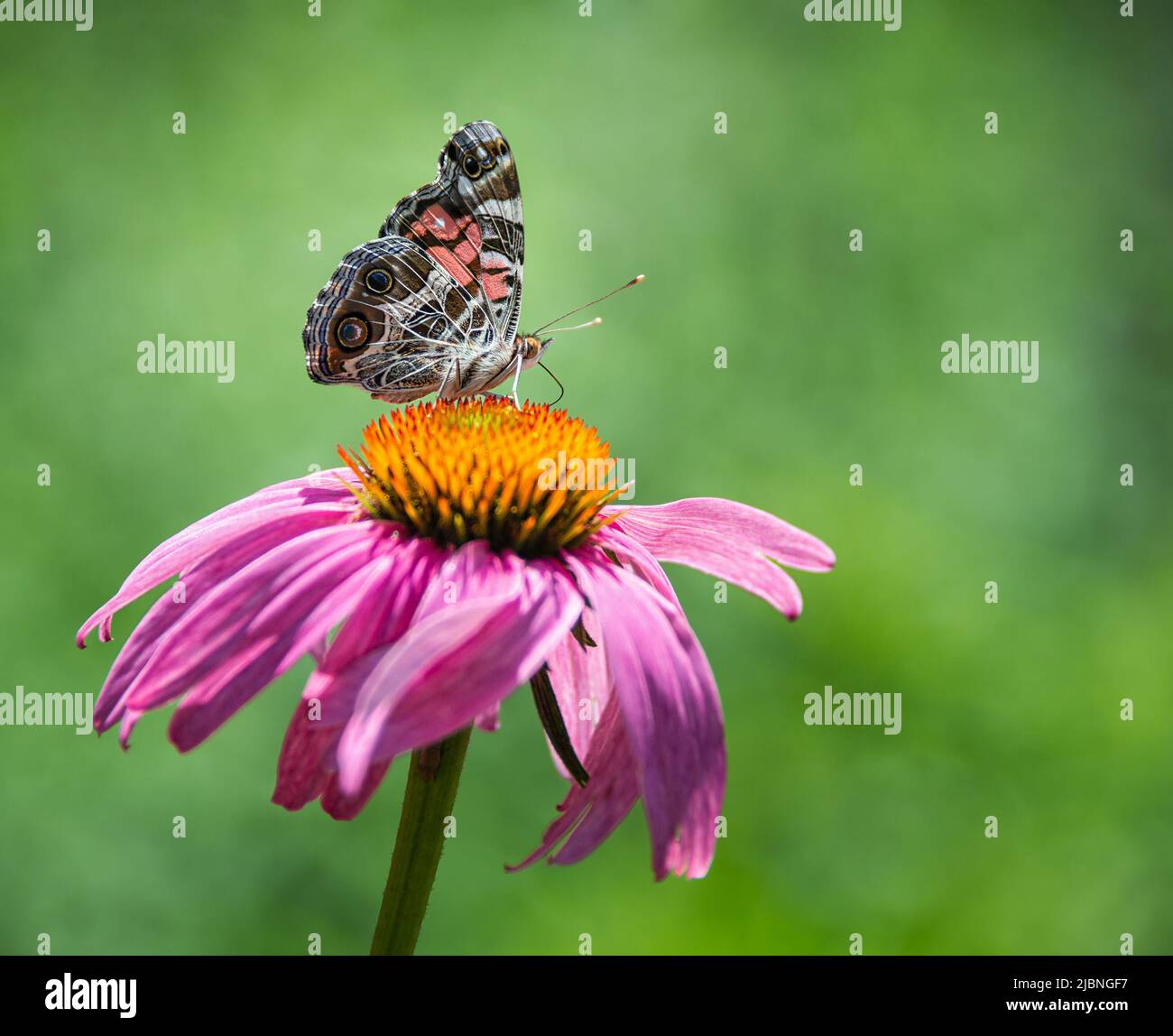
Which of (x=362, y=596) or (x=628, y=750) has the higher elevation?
(x=362, y=596)

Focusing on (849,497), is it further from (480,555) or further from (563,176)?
(480,555)

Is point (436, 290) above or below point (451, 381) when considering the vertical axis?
above

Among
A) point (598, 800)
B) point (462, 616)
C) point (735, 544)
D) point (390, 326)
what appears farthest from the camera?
point (390, 326)

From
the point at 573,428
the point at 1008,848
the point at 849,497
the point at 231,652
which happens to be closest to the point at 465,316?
the point at 573,428

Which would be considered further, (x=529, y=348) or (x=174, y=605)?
(x=529, y=348)

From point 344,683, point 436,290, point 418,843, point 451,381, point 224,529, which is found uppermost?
point 436,290

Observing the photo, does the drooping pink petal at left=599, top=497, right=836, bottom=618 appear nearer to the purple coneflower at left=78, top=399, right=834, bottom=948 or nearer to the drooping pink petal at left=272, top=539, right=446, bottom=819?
the purple coneflower at left=78, top=399, right=834, bottom=948

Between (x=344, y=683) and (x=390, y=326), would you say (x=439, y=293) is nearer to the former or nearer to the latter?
(x=390, y=326)

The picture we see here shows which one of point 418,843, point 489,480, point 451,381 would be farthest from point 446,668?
point 451,381
